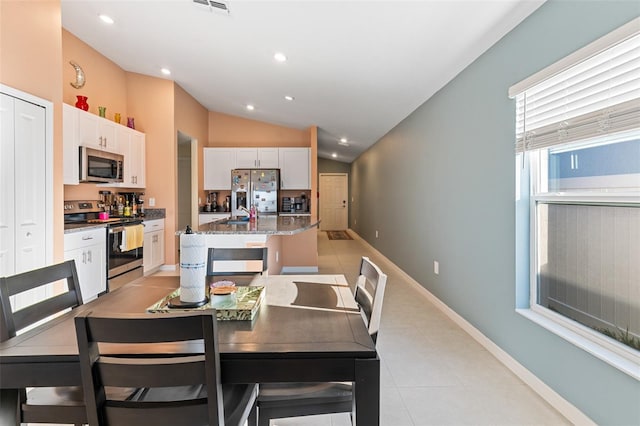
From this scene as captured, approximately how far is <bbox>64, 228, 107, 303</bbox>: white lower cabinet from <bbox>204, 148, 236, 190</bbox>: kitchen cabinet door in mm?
2875

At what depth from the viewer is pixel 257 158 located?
21.5 ft

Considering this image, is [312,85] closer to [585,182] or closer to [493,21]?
[493,21]

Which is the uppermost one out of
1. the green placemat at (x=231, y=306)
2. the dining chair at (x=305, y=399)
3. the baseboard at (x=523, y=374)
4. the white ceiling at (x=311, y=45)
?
the white ceiling at (x=311, y=45)

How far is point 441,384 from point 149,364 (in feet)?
6.19

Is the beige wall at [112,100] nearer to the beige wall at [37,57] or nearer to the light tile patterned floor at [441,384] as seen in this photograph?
the beige wall at [37,57]

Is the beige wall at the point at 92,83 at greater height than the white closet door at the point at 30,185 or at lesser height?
greater

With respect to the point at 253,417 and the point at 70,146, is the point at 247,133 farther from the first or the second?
the point at 253,417

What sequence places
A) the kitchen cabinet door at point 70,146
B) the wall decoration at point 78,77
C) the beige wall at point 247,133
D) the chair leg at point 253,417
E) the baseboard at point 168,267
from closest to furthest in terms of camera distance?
the chair leg at point 253,417, the kitchen cabinet door at point 70,146, the wall decoration at point 78,77, the baseboard at point 168,267, the beige wall at point 247,133

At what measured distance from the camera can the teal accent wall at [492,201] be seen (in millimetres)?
1684

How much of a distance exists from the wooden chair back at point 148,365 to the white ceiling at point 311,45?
7.81ft

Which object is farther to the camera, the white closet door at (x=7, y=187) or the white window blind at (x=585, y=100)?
the white closet door at (x=7, y=187)

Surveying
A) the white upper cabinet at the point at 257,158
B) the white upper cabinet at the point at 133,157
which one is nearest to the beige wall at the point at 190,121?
the white upper cabinet at the point at 133,157

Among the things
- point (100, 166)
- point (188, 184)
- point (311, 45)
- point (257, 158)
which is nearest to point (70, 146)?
point (100, 166)

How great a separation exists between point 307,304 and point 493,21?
226cm
